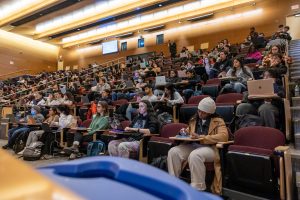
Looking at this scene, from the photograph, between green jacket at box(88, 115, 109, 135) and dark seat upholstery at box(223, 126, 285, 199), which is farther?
green jacket at box(88, 115, 109, 135)

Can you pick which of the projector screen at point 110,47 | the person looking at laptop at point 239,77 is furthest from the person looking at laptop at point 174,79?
the projector screen at point 110,47

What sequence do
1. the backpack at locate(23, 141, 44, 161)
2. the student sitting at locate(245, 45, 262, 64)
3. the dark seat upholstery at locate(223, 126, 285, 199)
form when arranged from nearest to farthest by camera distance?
the dark seat upholstery at locate(223, 126, 285, 199) → the backpack at locate(23, 141, 44, 161) → the student sitting at locate(245, 45, 262, 64)

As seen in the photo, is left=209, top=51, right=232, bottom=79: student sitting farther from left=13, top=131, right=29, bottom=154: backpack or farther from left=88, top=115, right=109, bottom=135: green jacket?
left=13, top=131, right=29, bottom=154: backpack

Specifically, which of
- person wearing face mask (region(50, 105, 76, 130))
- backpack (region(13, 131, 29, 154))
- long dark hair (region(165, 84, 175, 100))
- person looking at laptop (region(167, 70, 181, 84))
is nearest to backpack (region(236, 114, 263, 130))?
long dark hair (region(165, 84, 175, 100))

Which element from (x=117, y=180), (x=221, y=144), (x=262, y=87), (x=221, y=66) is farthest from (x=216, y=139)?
(x=221, y=66)

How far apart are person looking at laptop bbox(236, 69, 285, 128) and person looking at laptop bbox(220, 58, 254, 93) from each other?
2.26 ft

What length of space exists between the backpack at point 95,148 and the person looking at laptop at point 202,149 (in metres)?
1.59

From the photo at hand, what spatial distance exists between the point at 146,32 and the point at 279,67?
12.3 m

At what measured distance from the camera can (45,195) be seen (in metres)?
0.38

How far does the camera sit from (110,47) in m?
17.4

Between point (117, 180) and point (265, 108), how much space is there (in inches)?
127

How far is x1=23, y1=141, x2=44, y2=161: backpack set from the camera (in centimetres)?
496

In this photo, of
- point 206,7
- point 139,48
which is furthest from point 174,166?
point 139,48

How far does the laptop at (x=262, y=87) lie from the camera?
3.65 m
